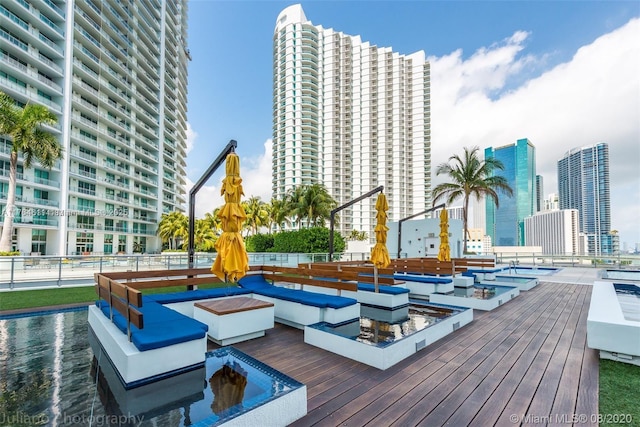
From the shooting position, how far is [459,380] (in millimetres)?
3309

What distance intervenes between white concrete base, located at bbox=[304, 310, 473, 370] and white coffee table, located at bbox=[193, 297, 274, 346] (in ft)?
2.74

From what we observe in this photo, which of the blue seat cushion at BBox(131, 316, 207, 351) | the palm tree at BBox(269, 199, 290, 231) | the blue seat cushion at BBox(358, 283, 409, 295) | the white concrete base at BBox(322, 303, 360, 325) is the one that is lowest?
the white concrete base at BBox(322, 303, 360, 325)

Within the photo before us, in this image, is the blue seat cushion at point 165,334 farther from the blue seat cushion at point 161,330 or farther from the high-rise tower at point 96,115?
the high-rise tower at point 96,115

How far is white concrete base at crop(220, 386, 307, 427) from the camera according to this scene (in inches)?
88.6

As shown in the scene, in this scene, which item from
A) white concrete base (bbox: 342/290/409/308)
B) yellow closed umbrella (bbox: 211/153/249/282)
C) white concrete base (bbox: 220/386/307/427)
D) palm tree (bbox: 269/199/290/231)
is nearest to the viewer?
white concrete base (bbox: 220/386/307/427)

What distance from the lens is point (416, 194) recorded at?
263ft

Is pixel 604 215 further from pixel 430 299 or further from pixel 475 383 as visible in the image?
pixel 475 383

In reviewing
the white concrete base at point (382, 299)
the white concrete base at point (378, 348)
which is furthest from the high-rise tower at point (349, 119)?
the white concrete base at point (378, 348)

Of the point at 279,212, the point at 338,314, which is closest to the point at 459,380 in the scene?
the point at 338,314

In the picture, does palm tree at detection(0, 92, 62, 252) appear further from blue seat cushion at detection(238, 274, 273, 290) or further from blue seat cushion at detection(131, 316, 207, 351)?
blue seat cushion at detection(131, 316, 207, 351)

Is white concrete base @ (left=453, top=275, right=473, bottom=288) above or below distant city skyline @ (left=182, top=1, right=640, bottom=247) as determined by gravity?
below

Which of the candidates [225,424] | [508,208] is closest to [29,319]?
[225,424]

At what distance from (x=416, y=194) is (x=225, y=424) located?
83.1 meters

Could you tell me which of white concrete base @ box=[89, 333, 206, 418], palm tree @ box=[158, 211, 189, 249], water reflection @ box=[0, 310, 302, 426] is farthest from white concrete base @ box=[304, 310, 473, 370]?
palm tree @ box=[158, 211, 189, 249]
